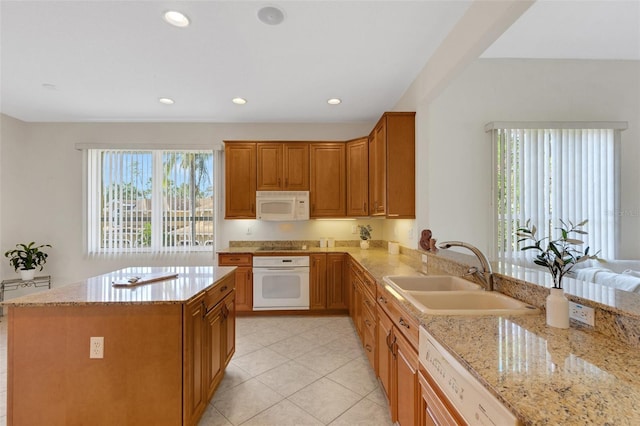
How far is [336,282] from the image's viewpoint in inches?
143

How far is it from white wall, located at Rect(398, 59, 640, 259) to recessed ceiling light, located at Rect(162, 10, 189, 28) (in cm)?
218

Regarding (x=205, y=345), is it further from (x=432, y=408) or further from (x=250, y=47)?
(x=250, y=47)

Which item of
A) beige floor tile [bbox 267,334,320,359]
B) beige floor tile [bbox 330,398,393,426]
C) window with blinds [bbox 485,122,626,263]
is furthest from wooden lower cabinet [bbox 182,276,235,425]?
window with blinds [bbox 485,122,626,263]

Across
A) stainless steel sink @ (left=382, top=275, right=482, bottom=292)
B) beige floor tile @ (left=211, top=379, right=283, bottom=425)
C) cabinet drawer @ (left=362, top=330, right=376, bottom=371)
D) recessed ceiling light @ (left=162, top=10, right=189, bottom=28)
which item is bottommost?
beige floor tile @ (left=211, top=379, right=283, bottom=425)

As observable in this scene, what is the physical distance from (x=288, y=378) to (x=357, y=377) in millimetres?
586

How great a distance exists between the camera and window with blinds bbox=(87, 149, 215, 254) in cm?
403

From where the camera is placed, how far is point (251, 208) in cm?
387

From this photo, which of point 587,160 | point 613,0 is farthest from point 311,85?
point 587,160

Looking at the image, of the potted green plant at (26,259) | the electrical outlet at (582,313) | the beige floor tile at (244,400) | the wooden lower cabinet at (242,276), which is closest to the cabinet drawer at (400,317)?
the electrical outlet at (582,313)

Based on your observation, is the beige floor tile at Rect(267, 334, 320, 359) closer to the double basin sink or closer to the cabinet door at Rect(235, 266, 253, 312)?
the cabinet door at Rect(235, 266, 253, 312)

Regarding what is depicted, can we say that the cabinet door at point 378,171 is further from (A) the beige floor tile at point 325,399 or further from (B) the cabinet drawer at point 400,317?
(A) the beige floor tile at point 325,399

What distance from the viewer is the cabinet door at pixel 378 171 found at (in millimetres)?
2934

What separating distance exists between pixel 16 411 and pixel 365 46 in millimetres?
3325

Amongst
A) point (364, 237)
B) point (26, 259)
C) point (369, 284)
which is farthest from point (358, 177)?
point (26, 259)
